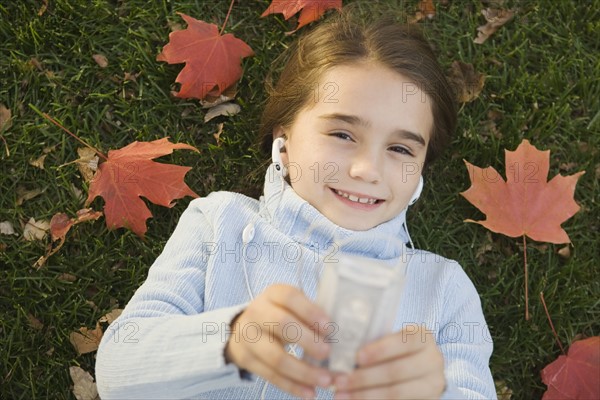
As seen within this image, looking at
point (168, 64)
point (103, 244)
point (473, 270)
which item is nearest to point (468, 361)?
point (473, 270)

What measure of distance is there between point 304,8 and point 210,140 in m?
0.63

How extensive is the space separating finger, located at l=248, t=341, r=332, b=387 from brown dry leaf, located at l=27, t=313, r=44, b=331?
122 cm

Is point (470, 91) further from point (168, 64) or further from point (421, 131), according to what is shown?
point (168, 64)

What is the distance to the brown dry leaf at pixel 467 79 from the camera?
8.41 feet

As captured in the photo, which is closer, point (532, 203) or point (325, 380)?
point (325, 380)

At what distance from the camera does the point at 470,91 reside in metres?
2.56

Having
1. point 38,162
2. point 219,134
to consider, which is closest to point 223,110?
point 219,134

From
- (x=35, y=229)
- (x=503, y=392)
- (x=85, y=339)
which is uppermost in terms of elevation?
(x=35, y=229)

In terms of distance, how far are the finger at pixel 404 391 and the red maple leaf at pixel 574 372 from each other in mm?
1078

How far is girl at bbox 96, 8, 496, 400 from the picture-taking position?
1662 millimetres

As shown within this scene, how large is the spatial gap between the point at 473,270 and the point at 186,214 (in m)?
1.13

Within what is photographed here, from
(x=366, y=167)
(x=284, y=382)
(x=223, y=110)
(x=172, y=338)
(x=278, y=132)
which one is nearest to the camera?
(x=284, y=382)

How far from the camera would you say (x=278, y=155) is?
2.02 meters

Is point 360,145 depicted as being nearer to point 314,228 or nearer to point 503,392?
point 314,228
